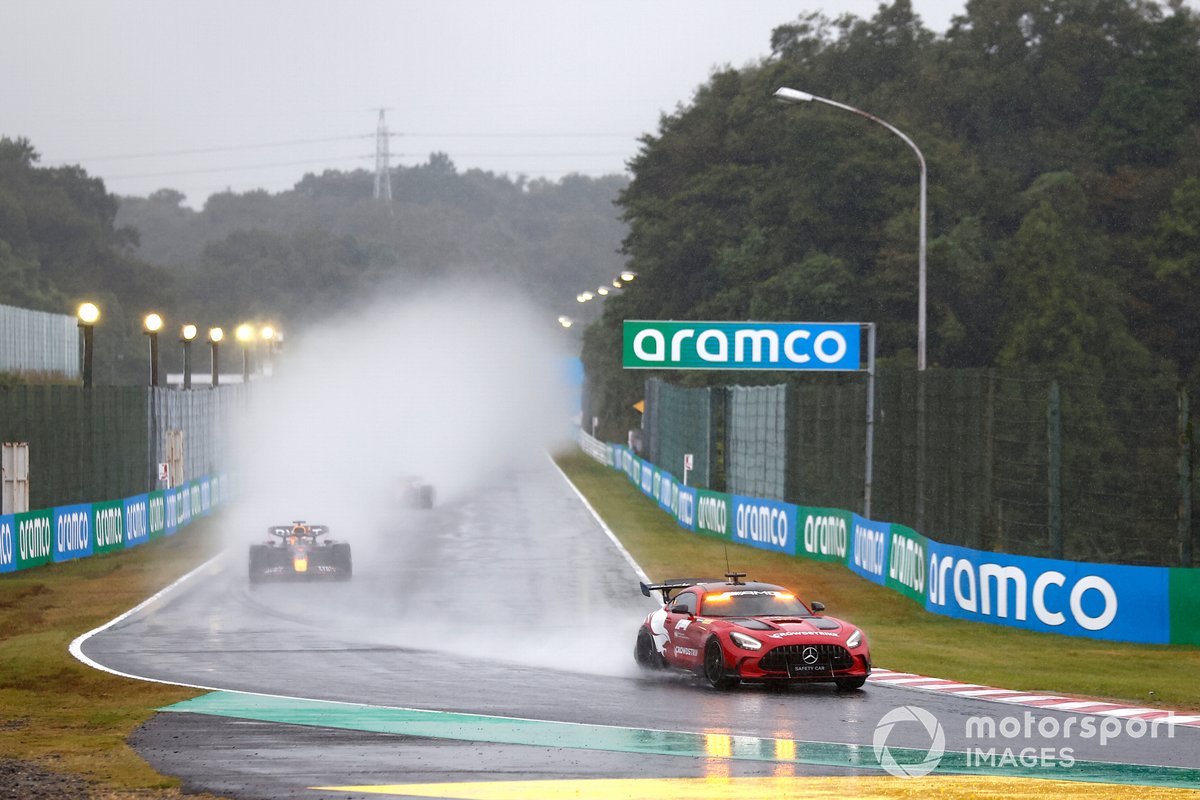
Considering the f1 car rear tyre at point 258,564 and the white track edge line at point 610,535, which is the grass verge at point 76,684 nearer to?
the f1 car rear tyre at point 258,564

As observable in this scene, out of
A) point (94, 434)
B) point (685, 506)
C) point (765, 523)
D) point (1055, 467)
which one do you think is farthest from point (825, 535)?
point (94, 434)

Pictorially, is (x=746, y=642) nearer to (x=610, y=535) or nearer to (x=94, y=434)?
(x=610, y=535)

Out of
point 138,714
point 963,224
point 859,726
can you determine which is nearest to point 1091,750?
point 859,726

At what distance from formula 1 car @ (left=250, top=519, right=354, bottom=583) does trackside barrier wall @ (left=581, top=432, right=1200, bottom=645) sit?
11155mm

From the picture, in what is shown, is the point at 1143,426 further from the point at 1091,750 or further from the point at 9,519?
the point at 9,519

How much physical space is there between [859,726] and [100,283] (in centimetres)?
15300

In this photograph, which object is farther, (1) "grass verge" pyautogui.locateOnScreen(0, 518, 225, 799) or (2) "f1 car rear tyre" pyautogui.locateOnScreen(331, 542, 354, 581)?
(2) "f1 car rear tyre" pyautogui.locateOnScreen(331, 542, 354, 581)

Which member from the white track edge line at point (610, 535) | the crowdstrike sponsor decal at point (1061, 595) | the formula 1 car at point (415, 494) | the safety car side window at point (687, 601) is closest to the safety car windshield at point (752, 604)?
the safety car side window at point (687, 601)

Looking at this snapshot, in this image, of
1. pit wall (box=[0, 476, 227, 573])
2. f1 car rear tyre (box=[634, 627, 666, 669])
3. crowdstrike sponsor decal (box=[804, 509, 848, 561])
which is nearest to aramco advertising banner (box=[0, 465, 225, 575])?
pit wall (box=[0, 476, 227, 573])

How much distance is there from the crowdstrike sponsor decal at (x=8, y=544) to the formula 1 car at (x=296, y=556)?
17.4 feet

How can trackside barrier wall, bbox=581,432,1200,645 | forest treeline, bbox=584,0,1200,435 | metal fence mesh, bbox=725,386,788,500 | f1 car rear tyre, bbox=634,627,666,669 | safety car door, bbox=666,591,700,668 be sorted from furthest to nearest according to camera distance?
forest treeline, bbox=584,0,1200,435 < metal fence mesh, bbox=725,386,788,500 < trackside barrier wall, bbox=581,432,1200,645 < f1 car rear tyre, bbox=634,627,666,669 < safety car door, bbox=666,591,700,668

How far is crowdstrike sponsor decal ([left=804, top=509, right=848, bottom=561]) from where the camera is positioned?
130ft

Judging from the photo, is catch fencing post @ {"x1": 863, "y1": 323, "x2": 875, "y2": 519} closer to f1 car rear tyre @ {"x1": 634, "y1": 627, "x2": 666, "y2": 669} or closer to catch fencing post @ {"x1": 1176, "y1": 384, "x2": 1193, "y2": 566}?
catch fencing post @ {"x1": 1176, "y1": 384, "x2": 1193, "y2": 566}

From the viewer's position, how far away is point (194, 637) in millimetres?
26906
